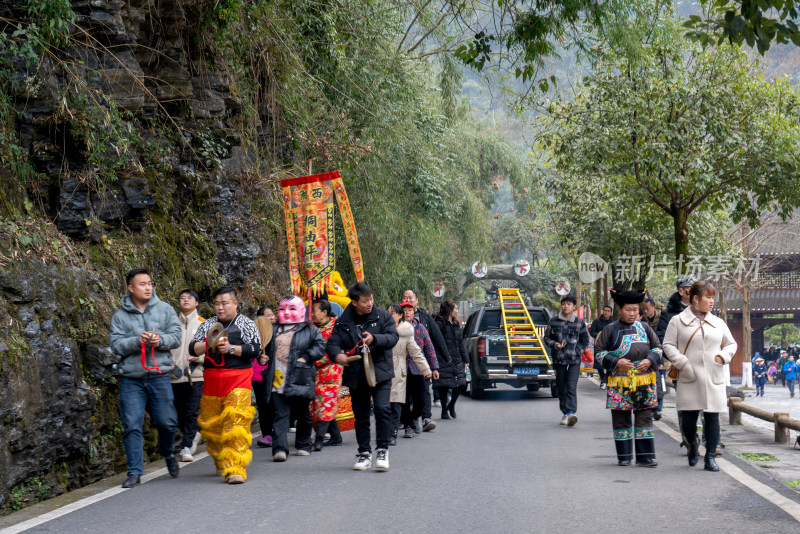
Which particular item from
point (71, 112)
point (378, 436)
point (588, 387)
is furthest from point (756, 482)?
point (588, 387)

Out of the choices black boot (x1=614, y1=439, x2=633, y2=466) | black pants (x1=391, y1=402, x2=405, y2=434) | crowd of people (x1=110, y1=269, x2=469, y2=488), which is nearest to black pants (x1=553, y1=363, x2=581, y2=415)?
crowd of people (x1=110, y1=269, x2=469, y2=488)

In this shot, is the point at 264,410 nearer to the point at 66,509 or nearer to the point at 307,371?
the point at 307,371

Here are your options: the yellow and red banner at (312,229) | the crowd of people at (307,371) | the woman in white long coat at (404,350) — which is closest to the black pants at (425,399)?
the woman in white long coat at (404,350)

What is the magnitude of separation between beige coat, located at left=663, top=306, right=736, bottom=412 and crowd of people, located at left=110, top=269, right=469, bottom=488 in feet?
8.96

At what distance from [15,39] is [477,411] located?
9610 millimetres

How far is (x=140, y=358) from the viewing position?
760 centimetres

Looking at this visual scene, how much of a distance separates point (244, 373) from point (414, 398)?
13.5ft

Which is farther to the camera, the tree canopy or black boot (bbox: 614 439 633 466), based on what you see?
the tree canopy

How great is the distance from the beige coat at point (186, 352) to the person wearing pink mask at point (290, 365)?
74cm

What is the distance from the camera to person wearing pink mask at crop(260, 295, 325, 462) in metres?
9.19

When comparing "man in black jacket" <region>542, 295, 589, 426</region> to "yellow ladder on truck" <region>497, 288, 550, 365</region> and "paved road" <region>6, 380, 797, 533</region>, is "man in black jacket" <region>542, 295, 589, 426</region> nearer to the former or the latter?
"paved road" <region>6, 380, 797, 533</region>

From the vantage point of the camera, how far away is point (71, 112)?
10.1 meters

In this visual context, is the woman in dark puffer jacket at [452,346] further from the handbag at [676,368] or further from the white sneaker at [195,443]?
the handbag at [676,368]

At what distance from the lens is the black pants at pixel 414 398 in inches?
461
